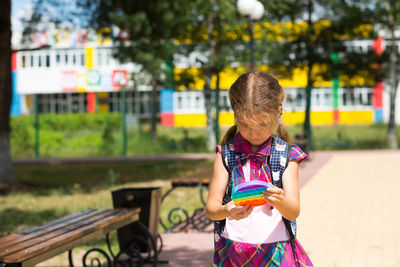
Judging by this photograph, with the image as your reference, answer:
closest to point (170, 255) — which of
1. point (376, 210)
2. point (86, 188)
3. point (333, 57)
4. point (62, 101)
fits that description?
point (376, 210)

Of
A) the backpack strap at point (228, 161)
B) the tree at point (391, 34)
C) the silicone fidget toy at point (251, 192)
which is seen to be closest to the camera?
the silicone fidget toy at point (251, 192)

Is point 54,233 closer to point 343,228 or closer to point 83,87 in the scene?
point 343,228

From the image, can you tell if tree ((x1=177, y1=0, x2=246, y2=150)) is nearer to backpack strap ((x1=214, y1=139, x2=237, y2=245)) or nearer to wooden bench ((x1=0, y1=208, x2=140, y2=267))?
wooden bench ((x1=0, y1=208, x2=140, y2=267))

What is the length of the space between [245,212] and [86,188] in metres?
11.6

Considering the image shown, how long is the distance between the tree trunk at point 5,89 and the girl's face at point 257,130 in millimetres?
12249

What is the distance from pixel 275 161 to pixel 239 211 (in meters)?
0.29

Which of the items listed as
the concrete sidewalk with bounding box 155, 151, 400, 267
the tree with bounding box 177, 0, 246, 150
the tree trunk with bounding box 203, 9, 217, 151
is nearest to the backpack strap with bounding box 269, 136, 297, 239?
the concrete sidewalk with bounding box 155, 151, 400, 267

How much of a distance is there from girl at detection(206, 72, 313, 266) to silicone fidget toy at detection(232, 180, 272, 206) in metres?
0.12

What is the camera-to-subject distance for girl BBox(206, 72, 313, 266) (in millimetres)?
2248

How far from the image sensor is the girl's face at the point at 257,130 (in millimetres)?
2252

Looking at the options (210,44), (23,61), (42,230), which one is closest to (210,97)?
(210,44)

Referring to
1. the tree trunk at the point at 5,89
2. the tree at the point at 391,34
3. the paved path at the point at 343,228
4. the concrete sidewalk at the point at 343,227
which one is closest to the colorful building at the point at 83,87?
the tree at the point at 391,34

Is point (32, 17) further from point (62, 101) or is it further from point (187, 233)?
point (62, 101)

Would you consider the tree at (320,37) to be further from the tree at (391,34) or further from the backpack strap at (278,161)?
the backpack strap at (278,161)
